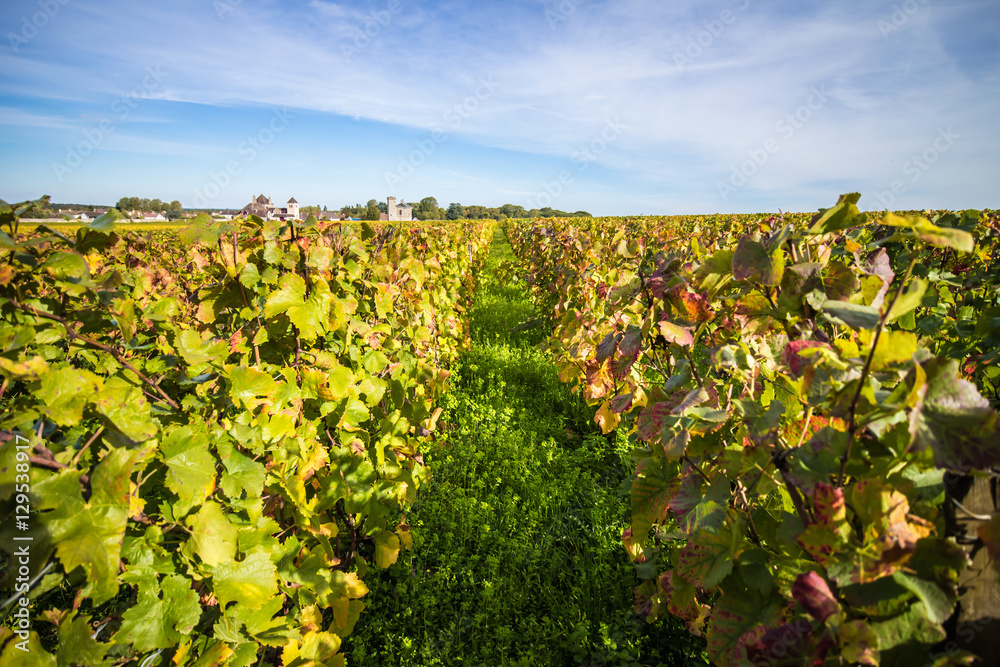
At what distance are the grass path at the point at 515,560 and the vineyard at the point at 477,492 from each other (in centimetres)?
2

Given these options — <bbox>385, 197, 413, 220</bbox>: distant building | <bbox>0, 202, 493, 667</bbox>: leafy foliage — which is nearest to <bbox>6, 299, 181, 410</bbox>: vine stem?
<bbox>0, 202, 493, 667</bbox>: leafy foliage

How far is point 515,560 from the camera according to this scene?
9.64 ft

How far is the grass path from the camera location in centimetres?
237

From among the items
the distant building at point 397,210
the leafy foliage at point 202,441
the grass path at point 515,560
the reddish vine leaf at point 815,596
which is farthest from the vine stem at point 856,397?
the distant building at point 397,210

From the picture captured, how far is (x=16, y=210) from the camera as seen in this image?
1.14 m

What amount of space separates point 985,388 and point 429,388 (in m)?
3.59

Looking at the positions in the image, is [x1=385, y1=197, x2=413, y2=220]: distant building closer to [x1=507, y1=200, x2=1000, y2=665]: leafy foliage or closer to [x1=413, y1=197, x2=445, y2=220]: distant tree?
[x1=413, y1=197, x2=445, y2=220]: distant tree

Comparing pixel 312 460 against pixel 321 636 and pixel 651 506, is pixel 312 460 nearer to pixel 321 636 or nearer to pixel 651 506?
pixel 321 636

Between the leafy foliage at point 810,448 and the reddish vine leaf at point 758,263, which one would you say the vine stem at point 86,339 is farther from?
the reddish vine leaf at point 758,263

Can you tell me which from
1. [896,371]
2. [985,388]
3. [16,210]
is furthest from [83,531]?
[985,388]

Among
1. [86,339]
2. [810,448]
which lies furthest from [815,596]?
[86,339]

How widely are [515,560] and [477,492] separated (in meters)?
0.68

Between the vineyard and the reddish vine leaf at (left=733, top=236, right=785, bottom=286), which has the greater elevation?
the reddish vine leaf at (left=733, top=236, right=785, bottom=286)

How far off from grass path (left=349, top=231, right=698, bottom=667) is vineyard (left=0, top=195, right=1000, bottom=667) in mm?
20
